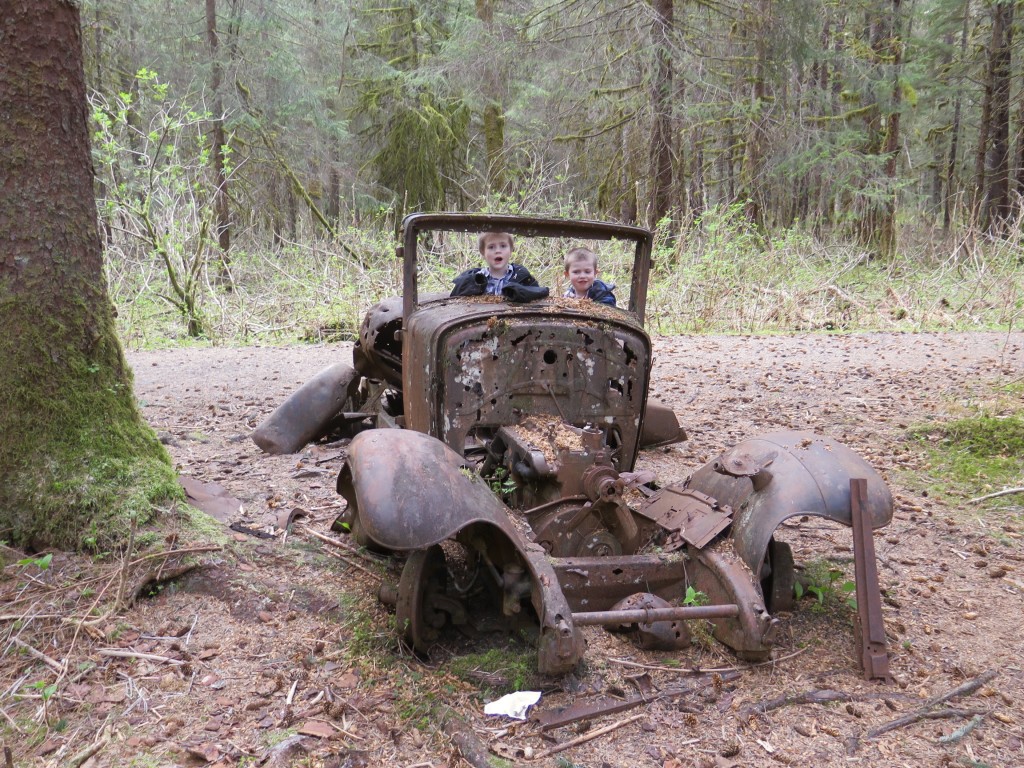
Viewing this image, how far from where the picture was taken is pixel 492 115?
16.8 m

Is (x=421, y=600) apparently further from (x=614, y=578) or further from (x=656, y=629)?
(x=656, y=629)

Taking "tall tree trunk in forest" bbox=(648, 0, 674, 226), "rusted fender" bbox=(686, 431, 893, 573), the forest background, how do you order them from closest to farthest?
"rusted fender" bbox=(686, 431, 893, 573)
the forest background
"tall tree trunk in forest" bbox=(648, 0, 674, 226)

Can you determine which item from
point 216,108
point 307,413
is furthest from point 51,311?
point 216,108

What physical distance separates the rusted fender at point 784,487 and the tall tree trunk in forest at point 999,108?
1625 centimetres

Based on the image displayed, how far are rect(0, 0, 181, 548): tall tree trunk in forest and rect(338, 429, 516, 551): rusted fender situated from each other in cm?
116

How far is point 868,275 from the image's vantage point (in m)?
12.7

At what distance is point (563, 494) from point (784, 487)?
987 millimetres

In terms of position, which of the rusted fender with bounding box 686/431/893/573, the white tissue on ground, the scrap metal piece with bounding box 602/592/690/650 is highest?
the rusted fender with bounding box 686/431/893/573

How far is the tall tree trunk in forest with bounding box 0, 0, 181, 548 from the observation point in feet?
9.98

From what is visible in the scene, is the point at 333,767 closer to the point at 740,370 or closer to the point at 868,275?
the point at 740,370

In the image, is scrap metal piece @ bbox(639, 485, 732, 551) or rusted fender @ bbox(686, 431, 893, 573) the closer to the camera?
rusted fender @ bbox(686, 431, 893, 573)

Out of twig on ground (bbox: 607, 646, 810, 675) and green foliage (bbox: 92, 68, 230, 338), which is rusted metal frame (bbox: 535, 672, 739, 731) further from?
green foliage (bbox: 92, 68, 230, 338)

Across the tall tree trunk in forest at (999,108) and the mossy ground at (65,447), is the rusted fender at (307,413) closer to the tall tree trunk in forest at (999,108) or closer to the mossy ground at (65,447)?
the mossy ground at (65,447)

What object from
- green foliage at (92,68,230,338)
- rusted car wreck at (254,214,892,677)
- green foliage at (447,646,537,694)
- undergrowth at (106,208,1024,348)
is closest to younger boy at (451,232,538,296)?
rusted car wreck at (254,214,892,677)
